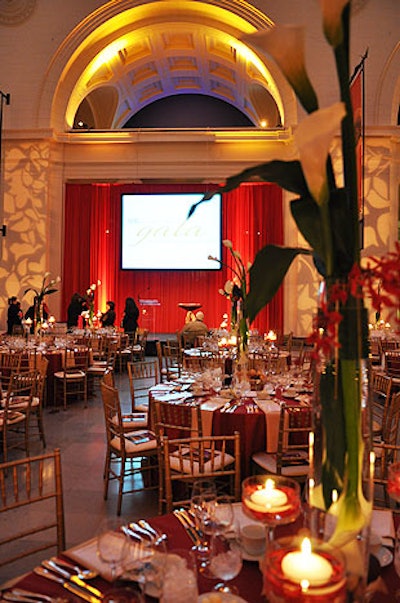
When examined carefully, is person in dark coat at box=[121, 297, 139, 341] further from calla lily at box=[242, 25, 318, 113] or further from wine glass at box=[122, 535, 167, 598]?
calla lily at box=[242, 25, 318, 113]

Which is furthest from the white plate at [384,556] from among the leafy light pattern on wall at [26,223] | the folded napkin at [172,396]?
the leafy light pattern on wall at [26,223]

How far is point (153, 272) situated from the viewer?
15.6 meters

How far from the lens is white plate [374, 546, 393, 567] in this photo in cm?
153

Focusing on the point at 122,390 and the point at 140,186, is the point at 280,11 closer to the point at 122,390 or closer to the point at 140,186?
the point at 140,186

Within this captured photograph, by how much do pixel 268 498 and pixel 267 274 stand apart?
81 centimetres

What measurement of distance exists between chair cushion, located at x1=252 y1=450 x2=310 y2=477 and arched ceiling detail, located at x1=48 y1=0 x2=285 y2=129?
1107 centimetres

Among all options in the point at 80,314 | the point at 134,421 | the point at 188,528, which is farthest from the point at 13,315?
the point at 188,528

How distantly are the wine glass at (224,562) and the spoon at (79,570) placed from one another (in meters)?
0.34

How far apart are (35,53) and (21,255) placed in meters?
5.12

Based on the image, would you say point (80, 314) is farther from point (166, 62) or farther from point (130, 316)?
point (166, 62)

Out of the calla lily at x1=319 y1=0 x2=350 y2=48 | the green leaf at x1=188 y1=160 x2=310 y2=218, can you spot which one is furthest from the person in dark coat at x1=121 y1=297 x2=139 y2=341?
the calla lily at x1=319 y1=0 x2=350 y2=48

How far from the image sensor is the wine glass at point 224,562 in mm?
1428

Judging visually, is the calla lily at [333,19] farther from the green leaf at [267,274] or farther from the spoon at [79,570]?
the spoon at [79,570]

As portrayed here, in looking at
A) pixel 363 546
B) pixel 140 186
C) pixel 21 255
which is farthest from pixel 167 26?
pixel 363 546
